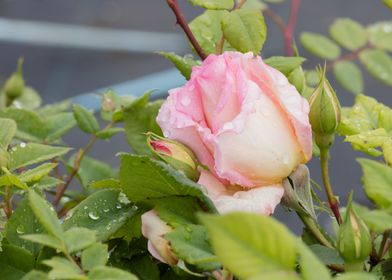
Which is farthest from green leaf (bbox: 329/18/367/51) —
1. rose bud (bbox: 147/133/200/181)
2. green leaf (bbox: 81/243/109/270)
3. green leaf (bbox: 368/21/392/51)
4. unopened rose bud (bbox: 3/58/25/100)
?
green leaf (bbox: 81/243/109/270)

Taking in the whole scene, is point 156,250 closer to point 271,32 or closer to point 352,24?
point 352,24

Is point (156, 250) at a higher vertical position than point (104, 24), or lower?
higher

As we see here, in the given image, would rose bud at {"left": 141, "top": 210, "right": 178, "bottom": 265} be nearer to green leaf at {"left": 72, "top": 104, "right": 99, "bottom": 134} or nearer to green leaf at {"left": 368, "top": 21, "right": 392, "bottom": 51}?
green leaf at {"left": 72, "top": 104, "right": 99, "bottom": 134}

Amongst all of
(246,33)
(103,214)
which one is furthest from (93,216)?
(246,33)

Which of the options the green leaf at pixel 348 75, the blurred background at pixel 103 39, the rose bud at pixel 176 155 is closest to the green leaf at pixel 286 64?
the rose bud at pixel 176 155

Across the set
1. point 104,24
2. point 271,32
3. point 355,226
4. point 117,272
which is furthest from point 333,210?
point 104,24

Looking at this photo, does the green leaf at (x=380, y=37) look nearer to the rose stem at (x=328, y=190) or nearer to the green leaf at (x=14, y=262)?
the rose stem at (x=328, y=190)
